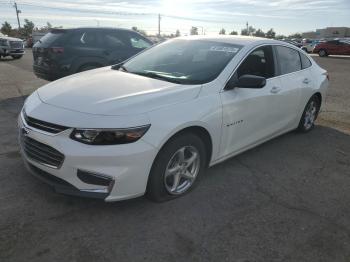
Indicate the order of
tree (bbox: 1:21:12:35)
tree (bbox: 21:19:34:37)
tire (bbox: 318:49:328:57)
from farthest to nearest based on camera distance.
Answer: tree (bbox: 21:19:34:37) < tree (bbox: 1:21:12:35) < tire (bbox: 318:49:328:57)

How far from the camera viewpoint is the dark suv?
8.59 meters

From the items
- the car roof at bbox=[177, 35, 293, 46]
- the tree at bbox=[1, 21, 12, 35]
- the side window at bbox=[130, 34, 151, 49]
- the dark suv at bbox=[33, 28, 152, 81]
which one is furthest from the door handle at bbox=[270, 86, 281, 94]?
the tree at bbox=[1, 21, 12, 35]

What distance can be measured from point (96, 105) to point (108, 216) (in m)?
1.04

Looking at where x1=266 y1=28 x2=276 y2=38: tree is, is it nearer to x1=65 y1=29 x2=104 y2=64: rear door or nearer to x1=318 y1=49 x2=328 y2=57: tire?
x1=318 y1=49 x2=328 y2=57: tire

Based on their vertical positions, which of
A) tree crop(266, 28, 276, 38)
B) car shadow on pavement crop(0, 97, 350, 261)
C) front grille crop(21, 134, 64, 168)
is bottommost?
tree crop(266, 28, 276, 38)

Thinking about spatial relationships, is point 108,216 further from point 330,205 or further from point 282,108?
point 282,108

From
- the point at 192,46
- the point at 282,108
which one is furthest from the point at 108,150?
the point at 282,108

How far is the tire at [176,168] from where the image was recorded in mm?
3389

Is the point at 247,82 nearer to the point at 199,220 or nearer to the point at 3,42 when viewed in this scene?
the point at 199,220

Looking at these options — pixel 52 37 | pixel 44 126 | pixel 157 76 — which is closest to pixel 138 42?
pixel 52 37

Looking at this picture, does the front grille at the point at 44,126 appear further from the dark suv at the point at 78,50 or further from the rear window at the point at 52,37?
the rear window at the point at 52,37

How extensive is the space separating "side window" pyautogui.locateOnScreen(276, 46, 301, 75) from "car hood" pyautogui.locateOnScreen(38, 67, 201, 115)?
1934 millimetres

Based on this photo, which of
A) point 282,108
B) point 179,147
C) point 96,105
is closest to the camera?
point 96,105

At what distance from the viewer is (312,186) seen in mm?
4305
